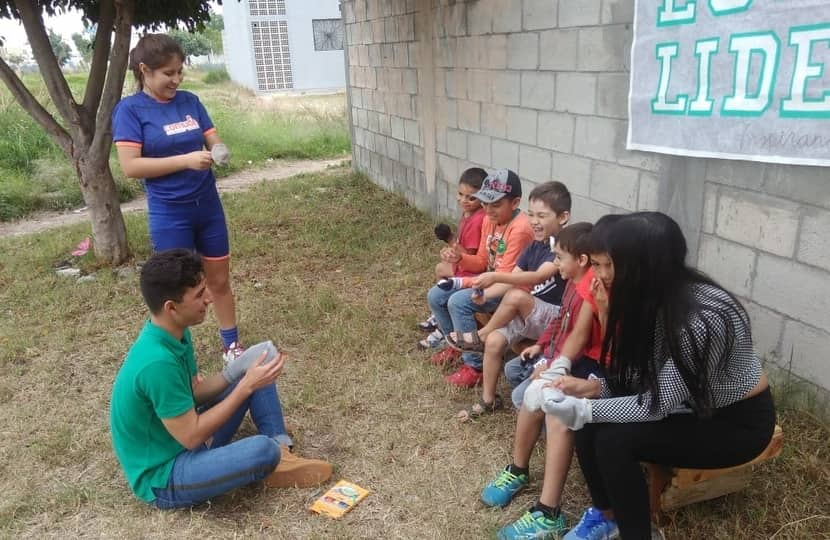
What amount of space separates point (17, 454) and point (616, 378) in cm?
270

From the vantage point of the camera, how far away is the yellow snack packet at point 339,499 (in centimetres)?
248

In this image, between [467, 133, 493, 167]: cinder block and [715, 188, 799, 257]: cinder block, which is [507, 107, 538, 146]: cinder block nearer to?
[467, 133, 493, 167]: cinder block

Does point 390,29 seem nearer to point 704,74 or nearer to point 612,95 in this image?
point 612,95

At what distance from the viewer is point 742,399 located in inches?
76.2

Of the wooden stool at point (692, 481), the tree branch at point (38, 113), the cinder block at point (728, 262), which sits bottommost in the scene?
the wooden stool at point (692, 481)

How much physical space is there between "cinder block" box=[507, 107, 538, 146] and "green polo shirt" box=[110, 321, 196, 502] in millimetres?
2858

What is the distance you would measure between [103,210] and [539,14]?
3946 mm

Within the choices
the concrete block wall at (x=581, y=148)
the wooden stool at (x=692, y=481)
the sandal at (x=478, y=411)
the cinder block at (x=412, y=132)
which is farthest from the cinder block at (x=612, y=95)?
the cinder block at (x=412, y=132)

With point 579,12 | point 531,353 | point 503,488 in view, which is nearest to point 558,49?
point 579,12

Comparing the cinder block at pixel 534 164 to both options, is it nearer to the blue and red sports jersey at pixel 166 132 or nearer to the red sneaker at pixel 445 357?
the red sneaker at pixel 445 357

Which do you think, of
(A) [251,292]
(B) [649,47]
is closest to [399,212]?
(A) [251,292]

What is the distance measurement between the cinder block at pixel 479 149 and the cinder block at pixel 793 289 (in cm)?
262

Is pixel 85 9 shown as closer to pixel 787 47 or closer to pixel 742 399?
pixel 787 47

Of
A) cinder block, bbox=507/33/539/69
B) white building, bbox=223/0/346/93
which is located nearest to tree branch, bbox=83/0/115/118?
cinder block, bbox=507/33/539/69
